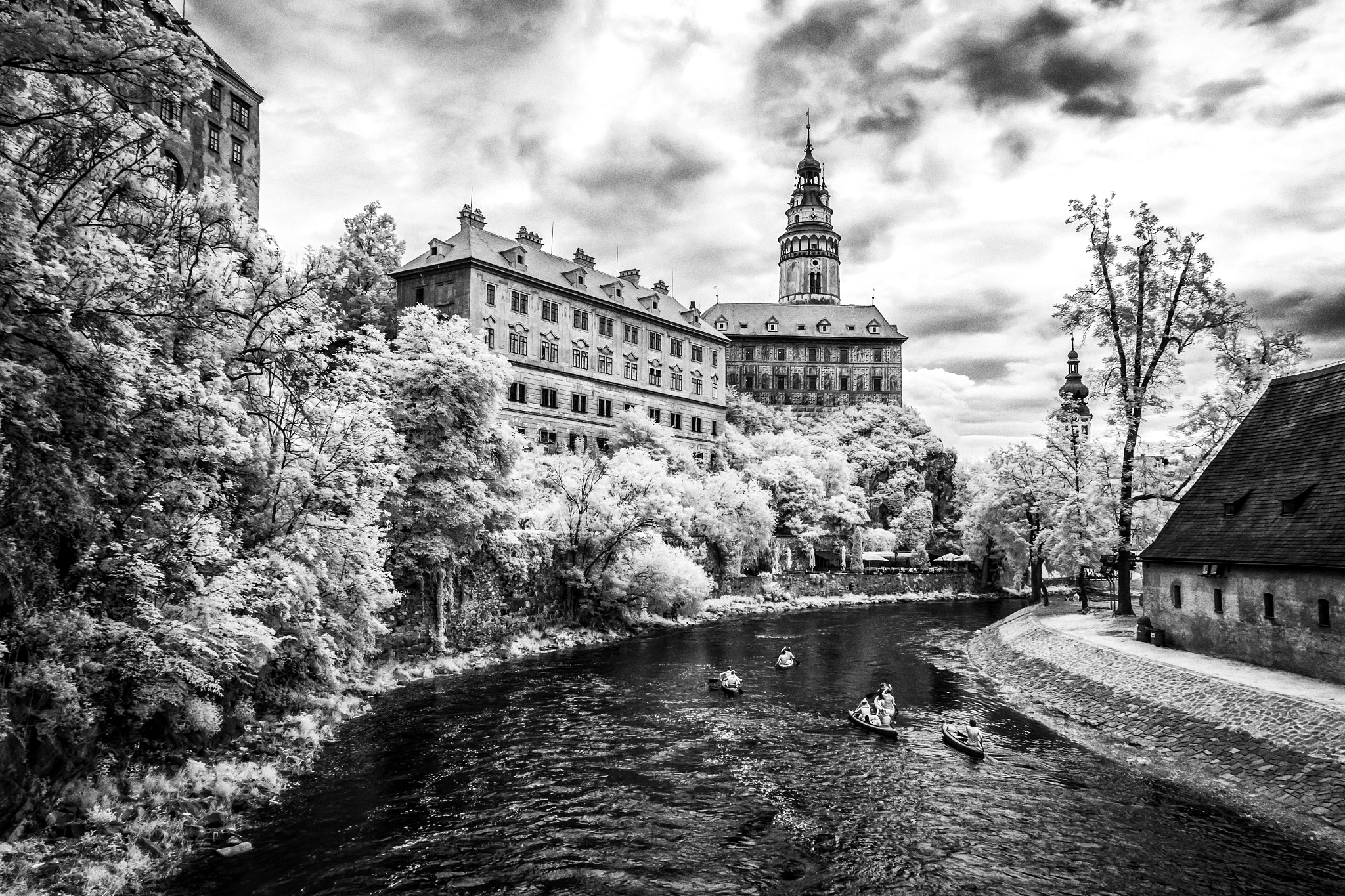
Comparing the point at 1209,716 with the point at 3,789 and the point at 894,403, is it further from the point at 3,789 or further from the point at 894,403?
the point at 894,403

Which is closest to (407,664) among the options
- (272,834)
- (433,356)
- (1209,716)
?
(433,356)

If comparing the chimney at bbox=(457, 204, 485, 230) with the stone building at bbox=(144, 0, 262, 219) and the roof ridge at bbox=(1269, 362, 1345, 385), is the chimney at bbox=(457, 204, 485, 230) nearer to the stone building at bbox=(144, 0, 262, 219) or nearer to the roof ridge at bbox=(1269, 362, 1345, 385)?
the stone building at bbox=(144, 0, 262, 219)

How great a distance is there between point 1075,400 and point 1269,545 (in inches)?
1796

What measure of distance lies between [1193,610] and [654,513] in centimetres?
2912

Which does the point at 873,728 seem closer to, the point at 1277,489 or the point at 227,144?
the point at 1277,489

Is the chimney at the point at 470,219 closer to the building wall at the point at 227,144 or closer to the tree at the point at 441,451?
the building wall at the point at 227,144

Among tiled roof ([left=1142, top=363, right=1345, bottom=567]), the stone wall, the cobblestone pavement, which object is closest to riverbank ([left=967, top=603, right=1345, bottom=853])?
the cobblestone pavement

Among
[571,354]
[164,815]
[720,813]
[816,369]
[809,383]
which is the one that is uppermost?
[816,369]

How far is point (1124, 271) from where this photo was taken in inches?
1569

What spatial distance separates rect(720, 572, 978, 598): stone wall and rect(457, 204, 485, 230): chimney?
38.4 meters

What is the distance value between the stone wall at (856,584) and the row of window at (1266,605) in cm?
4089

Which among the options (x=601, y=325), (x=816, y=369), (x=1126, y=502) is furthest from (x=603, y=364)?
(x=816, y=369)

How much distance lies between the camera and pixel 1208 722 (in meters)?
22.6

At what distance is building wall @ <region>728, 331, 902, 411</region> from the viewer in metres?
134
